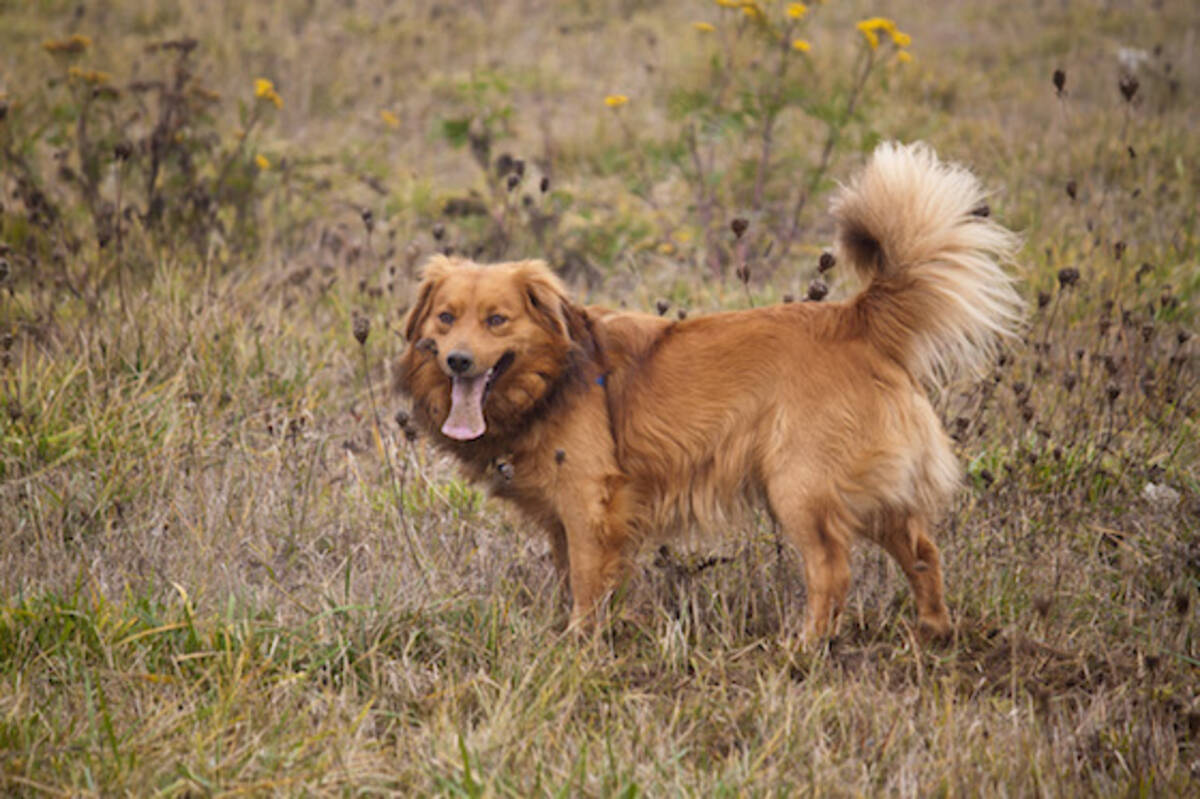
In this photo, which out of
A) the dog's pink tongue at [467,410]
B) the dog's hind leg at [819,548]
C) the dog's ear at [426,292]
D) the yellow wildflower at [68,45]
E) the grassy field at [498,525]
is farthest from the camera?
the yellow wildflower at [68,45]

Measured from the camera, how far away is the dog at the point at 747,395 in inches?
121

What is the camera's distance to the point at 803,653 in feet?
9.98

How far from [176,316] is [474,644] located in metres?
2.52

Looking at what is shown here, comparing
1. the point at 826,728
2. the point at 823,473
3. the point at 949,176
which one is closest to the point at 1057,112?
the point at 949,176

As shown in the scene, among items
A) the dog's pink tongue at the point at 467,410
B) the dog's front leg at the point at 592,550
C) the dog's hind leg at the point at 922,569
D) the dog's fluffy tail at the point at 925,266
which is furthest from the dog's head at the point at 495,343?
the dog's hind leg at the point at 922,569

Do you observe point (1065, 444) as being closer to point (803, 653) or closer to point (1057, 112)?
point (803, 653)

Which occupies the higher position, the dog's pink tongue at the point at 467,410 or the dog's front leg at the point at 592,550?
the dog's pink tongue at the point at 467,410

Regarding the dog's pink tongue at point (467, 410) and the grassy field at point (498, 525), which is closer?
the grassy field at point (498, 525)

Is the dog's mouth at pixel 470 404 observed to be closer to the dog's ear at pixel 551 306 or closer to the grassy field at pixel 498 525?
the dog's ear at pixel 551 306

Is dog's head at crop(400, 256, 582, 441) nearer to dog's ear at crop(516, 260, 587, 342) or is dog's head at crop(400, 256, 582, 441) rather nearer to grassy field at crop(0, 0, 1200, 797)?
dog's ear at crop(516, 260, 587, 342)

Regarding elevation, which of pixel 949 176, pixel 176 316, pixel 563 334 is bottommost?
pixel 176 316

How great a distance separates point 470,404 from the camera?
322cm

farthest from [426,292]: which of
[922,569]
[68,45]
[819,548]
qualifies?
[68,45]

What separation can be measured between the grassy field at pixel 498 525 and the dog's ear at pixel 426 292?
166 millimetres
